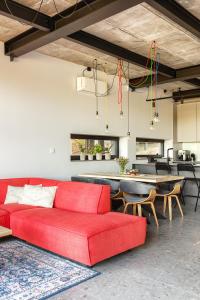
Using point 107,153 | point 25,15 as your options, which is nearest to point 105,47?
point 25,15

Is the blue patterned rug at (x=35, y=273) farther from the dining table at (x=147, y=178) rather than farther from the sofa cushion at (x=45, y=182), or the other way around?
the dining table at (x=147, y=178)

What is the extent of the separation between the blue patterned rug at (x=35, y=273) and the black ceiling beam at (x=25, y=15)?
291 centimetres

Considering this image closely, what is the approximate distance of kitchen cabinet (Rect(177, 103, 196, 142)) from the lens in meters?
9.12

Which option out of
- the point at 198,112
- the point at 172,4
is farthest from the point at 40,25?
the point at 198,112

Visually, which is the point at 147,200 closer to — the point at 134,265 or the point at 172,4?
the point at 134,265

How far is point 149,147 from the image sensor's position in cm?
866

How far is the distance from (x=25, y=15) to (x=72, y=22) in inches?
25.0

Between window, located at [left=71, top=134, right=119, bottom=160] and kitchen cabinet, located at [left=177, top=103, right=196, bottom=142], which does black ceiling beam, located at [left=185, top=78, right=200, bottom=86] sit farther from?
window, located at [left=71, top=134, right=119, bottom=160]

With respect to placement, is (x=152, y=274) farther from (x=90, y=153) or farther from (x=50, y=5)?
(x=90, y=153)

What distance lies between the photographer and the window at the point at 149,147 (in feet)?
26.8

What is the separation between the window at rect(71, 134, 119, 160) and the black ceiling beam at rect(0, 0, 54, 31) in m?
2.52

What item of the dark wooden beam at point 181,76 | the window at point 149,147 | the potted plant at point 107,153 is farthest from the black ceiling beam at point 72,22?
the window at point 149,147

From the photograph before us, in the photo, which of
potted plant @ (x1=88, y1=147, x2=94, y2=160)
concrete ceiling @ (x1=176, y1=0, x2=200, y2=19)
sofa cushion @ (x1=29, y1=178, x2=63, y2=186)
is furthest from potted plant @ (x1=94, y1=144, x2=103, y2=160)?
concrete ceiling @ (x1=176, y1=0, x2=200, y2=19)

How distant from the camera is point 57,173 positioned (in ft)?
19.4
